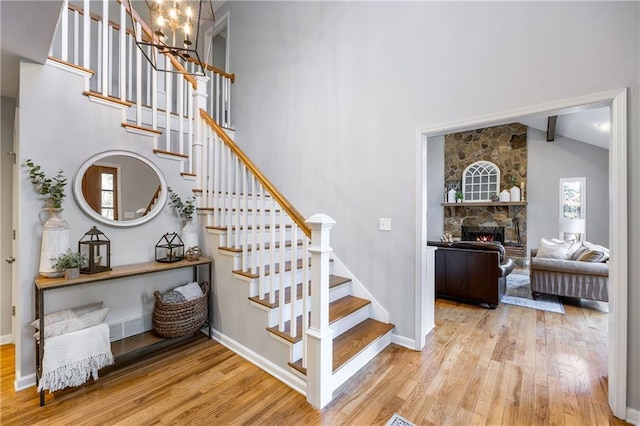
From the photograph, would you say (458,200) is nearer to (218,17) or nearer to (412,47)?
(412,47)

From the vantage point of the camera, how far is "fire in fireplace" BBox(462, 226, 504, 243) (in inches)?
295

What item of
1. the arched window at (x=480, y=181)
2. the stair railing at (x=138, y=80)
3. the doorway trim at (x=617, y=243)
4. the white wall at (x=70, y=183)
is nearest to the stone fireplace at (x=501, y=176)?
the arched window at (x=480, y=181)

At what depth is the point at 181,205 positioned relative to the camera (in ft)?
9.34

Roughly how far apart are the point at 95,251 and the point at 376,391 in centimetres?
242

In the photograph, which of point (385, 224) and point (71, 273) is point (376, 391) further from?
point (71, 273)

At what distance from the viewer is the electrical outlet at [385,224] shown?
2.76m

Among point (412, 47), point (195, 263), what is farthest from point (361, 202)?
point (195, 263)

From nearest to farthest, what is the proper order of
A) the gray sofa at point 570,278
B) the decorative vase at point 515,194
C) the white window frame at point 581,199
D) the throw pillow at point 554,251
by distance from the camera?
the gray sofa at point 570,278
the throw pillow at point 554,251
the white window frame at point 581,199
the decorative vase at point 515,194

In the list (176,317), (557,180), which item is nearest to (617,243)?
(176,317)

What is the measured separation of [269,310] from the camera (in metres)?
2.22

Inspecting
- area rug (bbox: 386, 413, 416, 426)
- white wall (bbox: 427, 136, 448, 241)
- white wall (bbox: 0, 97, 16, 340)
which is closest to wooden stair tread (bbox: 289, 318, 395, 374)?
area rug (bbox: 386, 413, 416, 426)

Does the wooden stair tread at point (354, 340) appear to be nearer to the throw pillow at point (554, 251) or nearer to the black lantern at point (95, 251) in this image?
the black lantern at point (95, 251)

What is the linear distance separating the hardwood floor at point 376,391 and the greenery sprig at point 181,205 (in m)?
1.25

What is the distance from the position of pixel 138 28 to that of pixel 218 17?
2.90m
